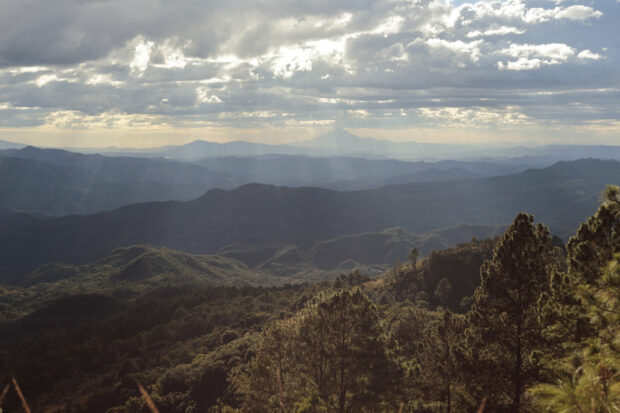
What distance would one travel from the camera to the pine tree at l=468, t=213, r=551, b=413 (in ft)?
84.4

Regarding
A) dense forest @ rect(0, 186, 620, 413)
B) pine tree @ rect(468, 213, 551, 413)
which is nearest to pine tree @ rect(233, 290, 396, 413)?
dense forest @ rect(0, 186, 620, 413)

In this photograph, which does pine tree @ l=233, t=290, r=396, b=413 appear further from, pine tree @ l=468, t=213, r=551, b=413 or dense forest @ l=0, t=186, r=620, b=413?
pine tree @ l=468, t=213, r=551, b=413

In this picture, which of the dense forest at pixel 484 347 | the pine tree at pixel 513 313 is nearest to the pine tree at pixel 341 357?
the dense forest at pixel 484 347

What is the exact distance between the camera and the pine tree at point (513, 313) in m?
25.7

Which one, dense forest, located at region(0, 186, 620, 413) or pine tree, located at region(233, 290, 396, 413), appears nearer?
dense forest, located at region(0, 186, 620, 413)

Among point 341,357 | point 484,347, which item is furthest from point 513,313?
point 341,357

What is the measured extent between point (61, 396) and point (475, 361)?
10692cm

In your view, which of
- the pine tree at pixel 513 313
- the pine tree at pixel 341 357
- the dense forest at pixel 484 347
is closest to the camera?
the dense forest at pixel 484 347

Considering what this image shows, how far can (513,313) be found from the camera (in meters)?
26.3

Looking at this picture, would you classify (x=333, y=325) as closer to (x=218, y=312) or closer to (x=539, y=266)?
(x=539, y=266)

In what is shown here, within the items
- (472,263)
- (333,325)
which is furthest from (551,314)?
(472,263)

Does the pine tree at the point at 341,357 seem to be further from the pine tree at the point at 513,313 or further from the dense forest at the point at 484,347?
the pine tree at the point at 513,313

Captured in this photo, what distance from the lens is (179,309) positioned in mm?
170500

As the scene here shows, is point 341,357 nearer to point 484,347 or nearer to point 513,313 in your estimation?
point 484,347
